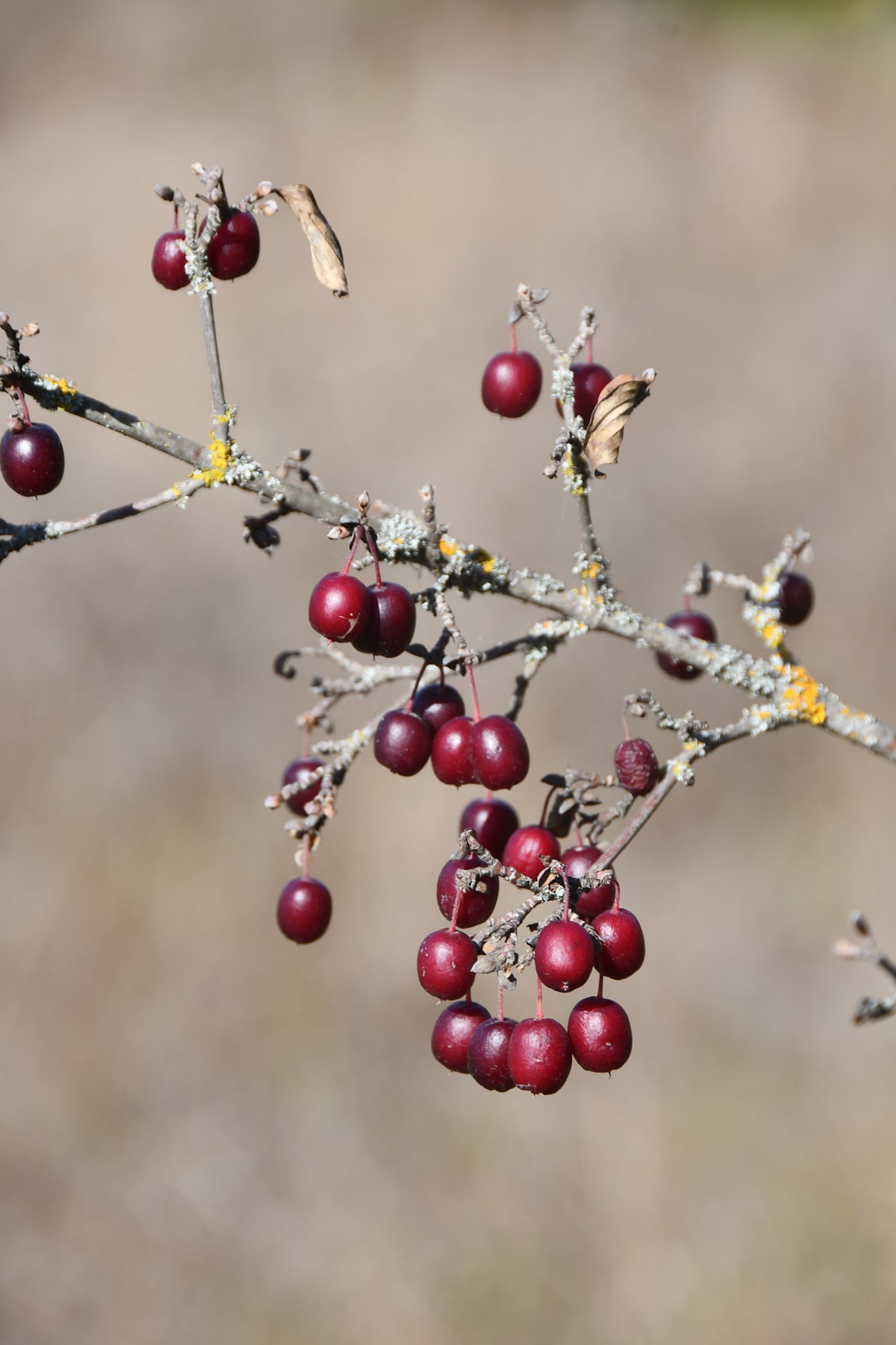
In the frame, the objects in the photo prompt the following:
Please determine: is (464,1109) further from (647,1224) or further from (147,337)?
(147,337)

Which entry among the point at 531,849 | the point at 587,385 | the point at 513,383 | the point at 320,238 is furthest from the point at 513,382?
the point at 531,849

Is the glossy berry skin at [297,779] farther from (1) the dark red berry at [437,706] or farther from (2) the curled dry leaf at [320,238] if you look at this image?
(2) the curled dry leaf at [320,238]

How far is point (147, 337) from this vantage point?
29.4ft

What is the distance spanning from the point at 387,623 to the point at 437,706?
310mm

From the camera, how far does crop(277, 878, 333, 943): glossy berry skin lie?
7.67ft

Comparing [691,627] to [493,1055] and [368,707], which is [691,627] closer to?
[493,1055]

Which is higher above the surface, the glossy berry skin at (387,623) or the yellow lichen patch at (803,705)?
the yellow lichen patch at (803,705)

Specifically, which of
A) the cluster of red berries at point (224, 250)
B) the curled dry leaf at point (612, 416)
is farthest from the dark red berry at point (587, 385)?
the cluster of red berries at point (224, 250)

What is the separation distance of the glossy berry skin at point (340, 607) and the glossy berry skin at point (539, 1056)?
0.62m

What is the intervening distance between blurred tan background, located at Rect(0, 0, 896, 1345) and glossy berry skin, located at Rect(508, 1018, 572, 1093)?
15.6 ft

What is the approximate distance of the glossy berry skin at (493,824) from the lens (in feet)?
6.95

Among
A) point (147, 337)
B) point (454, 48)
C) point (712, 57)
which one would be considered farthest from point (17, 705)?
point (712, 57)

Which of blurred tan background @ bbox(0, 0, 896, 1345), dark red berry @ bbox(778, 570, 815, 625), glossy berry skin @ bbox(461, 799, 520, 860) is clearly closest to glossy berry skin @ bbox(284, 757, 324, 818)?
glossy berry skin @ bbox(461, 799, 520, 860)

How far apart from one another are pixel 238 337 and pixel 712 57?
5.58 m
